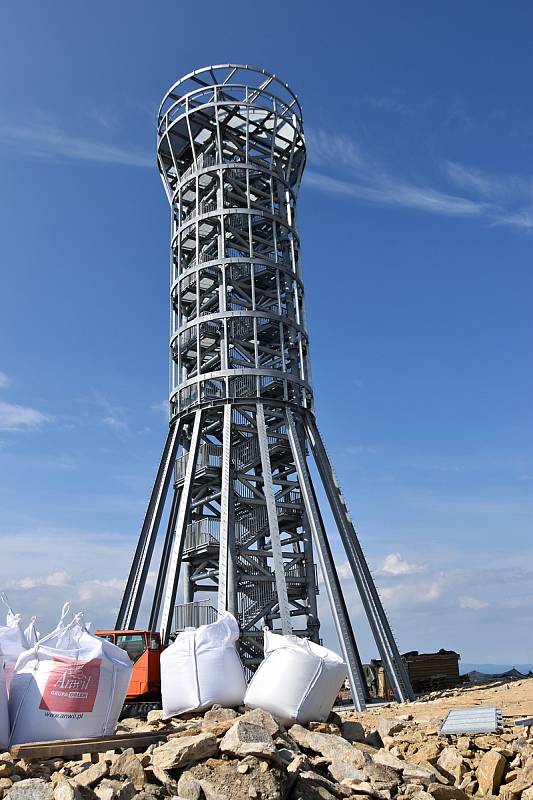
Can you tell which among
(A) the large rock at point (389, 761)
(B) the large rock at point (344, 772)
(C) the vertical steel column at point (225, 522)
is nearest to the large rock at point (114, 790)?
(B) the large rock at point (344, 772)

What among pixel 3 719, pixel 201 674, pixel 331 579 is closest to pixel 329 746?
pixel 201 674

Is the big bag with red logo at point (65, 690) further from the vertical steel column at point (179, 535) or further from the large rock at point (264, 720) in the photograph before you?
the vertical steel column at point (179, 535)

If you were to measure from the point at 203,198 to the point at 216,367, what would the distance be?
24.3 feet

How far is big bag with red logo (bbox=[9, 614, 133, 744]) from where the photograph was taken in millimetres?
7902

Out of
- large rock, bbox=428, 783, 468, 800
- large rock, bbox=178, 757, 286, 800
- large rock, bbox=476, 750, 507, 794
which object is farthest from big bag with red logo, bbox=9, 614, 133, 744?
large rock, bbox=476, 750, 507, 794

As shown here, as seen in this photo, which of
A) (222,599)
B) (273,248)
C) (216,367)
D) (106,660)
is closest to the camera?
(106,660)

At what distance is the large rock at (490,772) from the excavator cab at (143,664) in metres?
6.32

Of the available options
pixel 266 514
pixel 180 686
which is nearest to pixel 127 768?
pixel 180 686

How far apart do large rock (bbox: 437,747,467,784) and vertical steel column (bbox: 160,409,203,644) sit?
13858 millimetres

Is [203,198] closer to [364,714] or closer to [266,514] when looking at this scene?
[266,514]

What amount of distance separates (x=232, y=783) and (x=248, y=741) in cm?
72

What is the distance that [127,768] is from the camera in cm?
664

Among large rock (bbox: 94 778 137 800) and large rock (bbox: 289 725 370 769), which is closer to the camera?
large rock (bbox: 94 778 137 800)

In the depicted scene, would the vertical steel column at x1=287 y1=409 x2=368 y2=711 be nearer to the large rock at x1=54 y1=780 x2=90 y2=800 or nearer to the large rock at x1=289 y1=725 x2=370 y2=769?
the large rock at x1=289 y1=725 x2=370 y2=769
